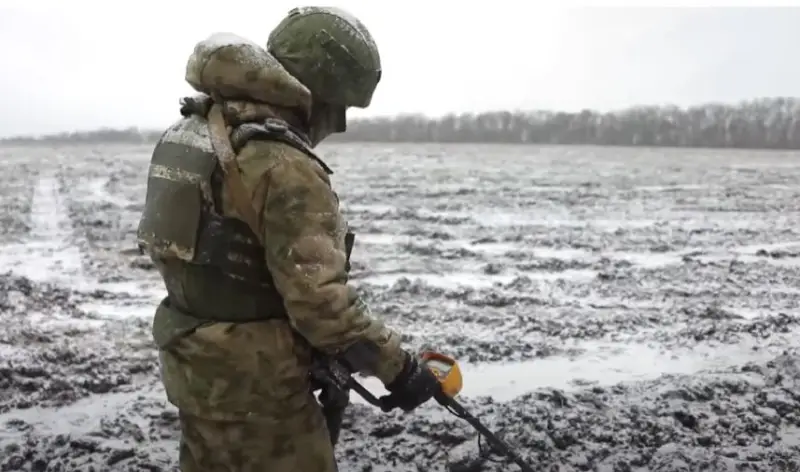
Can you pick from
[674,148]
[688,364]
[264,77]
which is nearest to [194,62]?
[264,77]

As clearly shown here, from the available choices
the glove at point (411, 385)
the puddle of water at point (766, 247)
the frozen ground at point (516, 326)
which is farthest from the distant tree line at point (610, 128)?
the glove at point (411, 385)

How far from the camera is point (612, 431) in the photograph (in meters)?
3.53

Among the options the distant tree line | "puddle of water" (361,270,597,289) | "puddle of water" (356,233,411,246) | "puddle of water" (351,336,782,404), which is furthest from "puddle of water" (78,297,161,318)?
the distant tree line

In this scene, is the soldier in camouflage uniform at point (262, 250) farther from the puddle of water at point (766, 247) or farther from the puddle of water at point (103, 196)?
the puddle of water at point (103, 196)

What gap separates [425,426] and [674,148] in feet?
58.8

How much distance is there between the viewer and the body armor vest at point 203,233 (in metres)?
1.83

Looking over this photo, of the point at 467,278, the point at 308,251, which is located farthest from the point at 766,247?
the point at 308,251

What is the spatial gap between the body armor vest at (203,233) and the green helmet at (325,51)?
165 mm

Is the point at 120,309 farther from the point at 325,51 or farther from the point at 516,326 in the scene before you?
the point at 325,51

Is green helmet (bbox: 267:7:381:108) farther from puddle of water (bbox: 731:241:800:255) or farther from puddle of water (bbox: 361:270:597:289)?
puddle of water (bbox: 731:241:800:255)

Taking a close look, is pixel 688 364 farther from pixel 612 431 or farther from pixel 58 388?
pixel 58 388

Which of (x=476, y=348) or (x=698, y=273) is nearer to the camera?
(x=476, y=348)

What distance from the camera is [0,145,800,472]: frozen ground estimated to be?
11.3 feet

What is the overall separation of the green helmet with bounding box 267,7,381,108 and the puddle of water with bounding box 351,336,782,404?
2.26 metres
